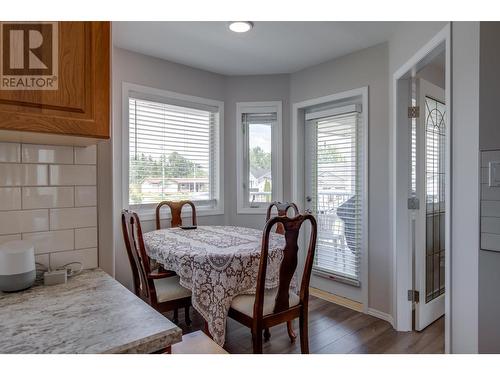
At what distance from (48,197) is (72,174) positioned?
0.37ft

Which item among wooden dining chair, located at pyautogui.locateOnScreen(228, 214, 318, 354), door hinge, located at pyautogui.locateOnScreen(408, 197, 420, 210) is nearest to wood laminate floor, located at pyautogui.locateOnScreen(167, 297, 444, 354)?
wooden dining chair, located at pyautogui.locateOnScreen(228, 214, 318, 354)

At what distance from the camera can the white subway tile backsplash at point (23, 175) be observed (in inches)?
39.0

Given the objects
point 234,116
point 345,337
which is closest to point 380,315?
point 345,337

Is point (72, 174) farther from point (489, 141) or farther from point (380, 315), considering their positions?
point (380, 315)

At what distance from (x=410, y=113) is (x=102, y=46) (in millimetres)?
2273

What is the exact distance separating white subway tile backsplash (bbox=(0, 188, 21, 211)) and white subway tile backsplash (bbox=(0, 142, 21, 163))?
98mm

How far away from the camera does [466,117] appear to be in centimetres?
144

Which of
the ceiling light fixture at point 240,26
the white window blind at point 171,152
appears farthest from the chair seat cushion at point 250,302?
the ceiling light fixture at point 240,26
